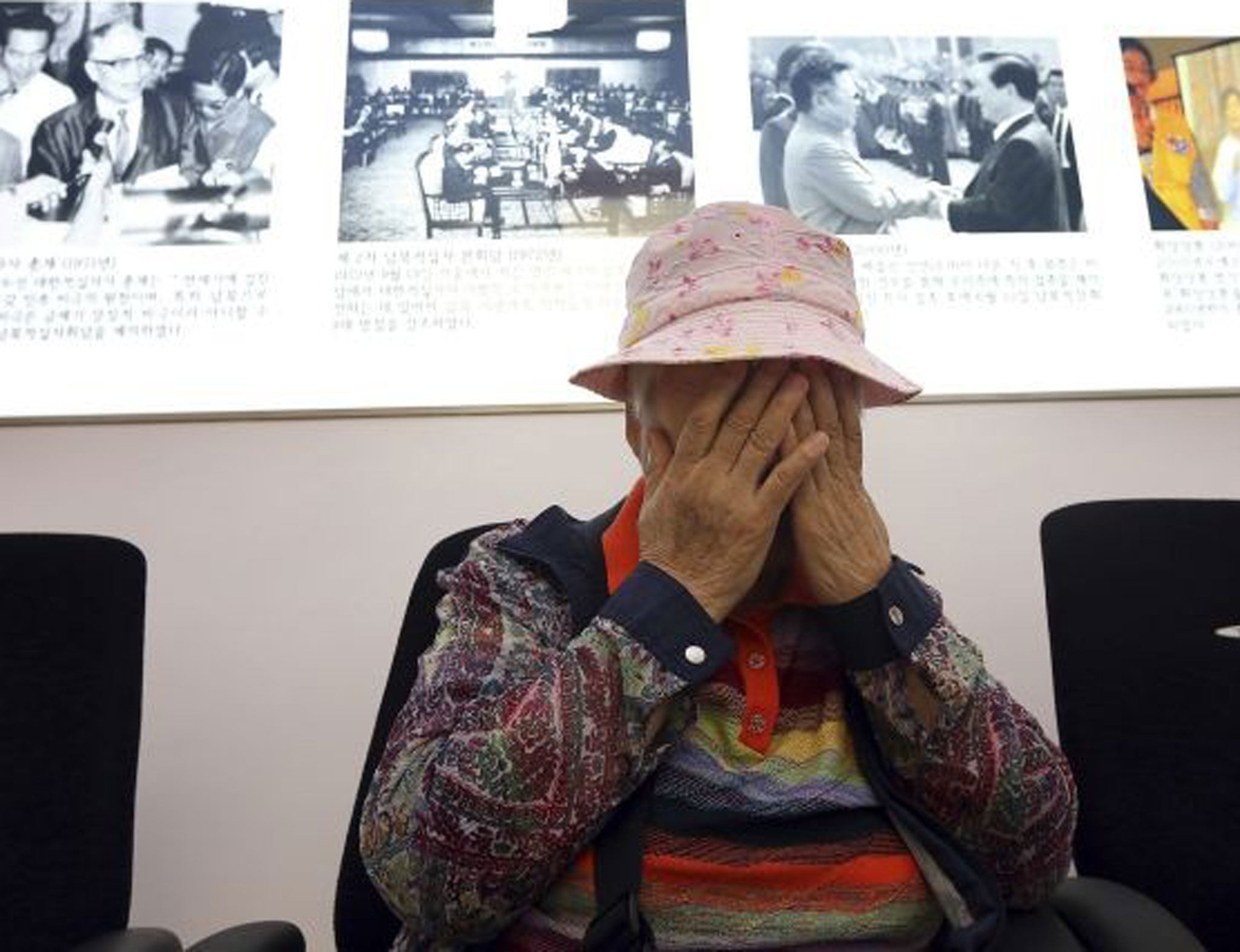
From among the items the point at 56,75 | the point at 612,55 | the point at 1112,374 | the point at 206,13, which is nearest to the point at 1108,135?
the point at 1112,374

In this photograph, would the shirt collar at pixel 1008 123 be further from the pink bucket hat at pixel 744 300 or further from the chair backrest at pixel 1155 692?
the pink bucket hat at pixel 744 300

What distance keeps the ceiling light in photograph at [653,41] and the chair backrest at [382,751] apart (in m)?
0.90

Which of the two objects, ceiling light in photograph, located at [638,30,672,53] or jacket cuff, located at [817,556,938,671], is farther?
ceiling light in photograph, located at [638,30,672,53]

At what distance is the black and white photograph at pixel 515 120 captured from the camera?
1429mm

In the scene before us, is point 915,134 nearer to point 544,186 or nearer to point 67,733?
point 544,186

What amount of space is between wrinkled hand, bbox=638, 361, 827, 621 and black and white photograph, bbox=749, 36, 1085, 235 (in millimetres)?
814

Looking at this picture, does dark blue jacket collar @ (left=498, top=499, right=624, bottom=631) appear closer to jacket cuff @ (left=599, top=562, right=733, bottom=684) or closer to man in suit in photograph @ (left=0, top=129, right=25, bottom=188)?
jacket cuff @ (left=599, top=562, right=733, bottom=684)

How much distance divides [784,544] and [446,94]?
102 centimetres

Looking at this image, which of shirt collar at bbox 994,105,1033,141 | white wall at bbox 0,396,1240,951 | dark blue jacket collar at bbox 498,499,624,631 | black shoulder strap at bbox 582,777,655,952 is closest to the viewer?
black shoulder strap at bbox 582,777,655,952

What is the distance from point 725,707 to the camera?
28.9 inches

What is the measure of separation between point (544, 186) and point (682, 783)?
3.29ft

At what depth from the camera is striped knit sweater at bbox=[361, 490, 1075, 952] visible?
648mm

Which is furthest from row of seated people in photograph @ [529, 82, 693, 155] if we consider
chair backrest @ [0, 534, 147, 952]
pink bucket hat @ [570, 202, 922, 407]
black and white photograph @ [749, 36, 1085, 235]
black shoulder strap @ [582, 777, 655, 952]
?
black shoulder strap @ [582, 777, 655, 952]

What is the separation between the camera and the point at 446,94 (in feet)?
4.80
